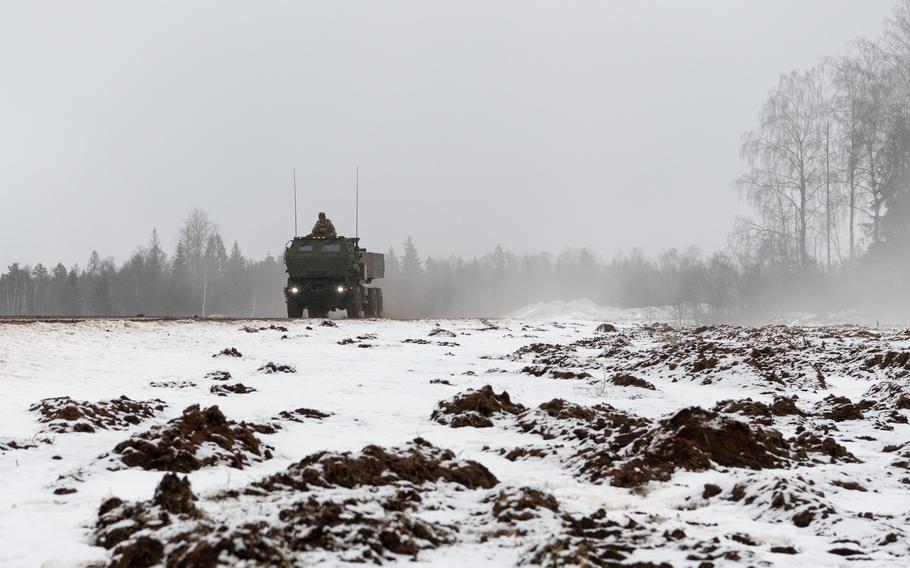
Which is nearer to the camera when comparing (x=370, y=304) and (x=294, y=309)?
(x=294, y=309)

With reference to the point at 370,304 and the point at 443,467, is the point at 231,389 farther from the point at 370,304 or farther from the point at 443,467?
the point at 370,304

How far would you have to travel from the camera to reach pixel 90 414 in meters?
5.97

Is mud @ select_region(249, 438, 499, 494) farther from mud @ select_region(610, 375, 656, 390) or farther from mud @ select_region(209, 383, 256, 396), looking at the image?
mud @ select_region(610, 375, 656, 390)

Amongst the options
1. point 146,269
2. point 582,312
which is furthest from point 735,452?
point 146,269

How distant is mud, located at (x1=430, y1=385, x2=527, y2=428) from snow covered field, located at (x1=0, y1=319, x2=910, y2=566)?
0.08 feet

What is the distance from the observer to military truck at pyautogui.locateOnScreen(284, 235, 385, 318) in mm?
23953

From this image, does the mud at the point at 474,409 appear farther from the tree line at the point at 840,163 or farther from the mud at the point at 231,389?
the tree line at the point at 840,163

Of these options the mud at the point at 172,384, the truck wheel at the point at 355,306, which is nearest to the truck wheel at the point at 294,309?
the truck wheel at the point at 355,306

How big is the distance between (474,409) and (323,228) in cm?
1942

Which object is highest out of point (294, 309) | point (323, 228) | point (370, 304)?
point (323, 228)

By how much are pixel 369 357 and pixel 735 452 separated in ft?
26.8

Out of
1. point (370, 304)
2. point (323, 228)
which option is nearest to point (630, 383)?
point (323, 228)

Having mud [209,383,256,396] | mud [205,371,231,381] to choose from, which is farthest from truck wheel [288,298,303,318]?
mud [209,383,256,396]

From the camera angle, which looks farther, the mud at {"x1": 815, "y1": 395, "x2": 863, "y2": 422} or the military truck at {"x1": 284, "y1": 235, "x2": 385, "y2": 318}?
the military truck at {"x1": 284, "y1": 235, "x2": 385, "y2": 318}
